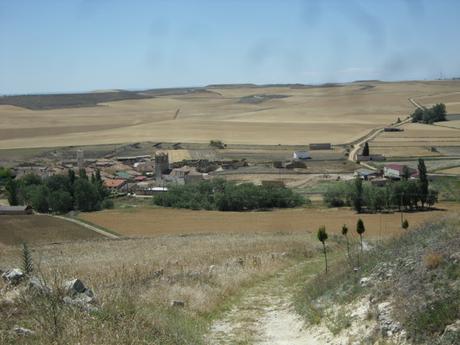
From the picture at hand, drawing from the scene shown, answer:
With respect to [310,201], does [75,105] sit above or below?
above

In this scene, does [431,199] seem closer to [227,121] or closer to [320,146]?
[320,146]

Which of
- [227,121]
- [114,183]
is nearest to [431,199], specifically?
[114,183]

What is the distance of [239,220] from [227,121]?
282ft

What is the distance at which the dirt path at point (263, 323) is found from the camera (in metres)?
9.91

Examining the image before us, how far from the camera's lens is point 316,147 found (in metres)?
81.1

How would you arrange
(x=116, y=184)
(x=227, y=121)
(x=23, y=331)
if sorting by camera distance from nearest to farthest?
(x=23, y=331), (x=116, y=184), (x=227, y=121)

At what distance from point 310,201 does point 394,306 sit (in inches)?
1507

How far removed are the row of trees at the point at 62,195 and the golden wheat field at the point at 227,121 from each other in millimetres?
42775

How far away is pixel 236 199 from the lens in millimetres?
46531

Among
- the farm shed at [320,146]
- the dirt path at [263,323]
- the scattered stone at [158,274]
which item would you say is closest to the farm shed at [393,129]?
the farm shed at [320,146]

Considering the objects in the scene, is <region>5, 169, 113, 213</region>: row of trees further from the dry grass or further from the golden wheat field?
the golden wheat field

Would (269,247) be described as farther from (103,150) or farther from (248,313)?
(103,150)

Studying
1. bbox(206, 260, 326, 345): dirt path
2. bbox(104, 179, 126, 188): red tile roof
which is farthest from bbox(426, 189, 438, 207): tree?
bbox(104, 179, 126, 188): red tile roof

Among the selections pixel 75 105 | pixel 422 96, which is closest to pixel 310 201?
pixel 422 96
